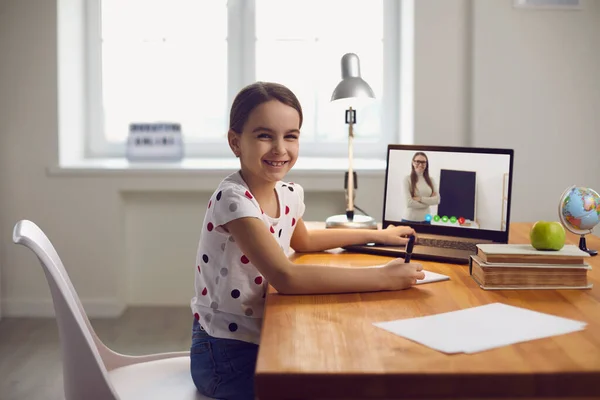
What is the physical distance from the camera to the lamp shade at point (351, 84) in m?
2.05

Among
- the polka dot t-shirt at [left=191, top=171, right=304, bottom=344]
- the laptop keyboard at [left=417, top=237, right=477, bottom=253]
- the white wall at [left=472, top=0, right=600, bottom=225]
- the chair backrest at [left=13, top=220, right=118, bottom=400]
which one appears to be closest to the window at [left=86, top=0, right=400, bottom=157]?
the white wall at [left=472, top=0, right=600, bottom=225]

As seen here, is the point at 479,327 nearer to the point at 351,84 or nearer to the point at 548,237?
the point at 548,237

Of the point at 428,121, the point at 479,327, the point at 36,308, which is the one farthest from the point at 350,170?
the point at 36,308

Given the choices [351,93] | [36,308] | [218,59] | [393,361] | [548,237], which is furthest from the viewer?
[218,59]

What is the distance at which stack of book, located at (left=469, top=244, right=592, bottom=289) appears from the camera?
1.44 meters

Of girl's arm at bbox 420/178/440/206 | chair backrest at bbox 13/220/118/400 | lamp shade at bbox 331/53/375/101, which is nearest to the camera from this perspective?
chair backrest at bbox 13/220/118/400

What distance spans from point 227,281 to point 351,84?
31.6 inches

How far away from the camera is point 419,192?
6.31 ft

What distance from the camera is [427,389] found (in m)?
0.96

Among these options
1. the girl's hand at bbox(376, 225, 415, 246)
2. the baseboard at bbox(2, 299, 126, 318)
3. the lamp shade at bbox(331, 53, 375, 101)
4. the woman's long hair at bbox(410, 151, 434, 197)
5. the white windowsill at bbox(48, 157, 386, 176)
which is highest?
the lamp shade at bbox(331, 53, 375, 101)

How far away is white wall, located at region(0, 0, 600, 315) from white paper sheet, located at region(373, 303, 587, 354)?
2280mm

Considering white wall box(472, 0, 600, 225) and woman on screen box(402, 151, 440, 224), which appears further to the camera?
white wall box(472, 0, 600, 225)

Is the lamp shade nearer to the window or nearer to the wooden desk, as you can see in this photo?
the wooden desk

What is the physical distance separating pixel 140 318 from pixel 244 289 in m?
2.16
